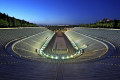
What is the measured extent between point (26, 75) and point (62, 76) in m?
2.44

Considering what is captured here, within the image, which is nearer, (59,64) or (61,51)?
(59,64)

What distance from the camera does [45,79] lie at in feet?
27.1

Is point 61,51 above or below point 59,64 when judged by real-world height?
below

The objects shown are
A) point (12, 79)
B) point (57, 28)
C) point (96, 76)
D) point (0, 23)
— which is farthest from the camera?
point (57, 28)

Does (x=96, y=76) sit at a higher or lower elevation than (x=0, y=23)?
lower

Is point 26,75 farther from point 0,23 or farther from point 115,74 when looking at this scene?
point 0,23

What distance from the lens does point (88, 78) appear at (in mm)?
8484

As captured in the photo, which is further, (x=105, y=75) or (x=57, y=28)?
(x=57, y=28)

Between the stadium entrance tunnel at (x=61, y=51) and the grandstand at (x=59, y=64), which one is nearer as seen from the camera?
the grandstand at (x=59, y=64)

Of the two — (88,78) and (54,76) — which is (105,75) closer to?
(88,78)

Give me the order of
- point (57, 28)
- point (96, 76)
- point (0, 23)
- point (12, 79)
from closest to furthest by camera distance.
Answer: point (12, 79) → point (96, 76) → point (0, 23) → point (57, 28)

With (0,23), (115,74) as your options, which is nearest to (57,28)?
(0,23)

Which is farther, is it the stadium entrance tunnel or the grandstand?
the stadium entrance tunnel

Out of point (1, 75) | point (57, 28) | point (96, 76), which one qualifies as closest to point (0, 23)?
point (1, 75)
